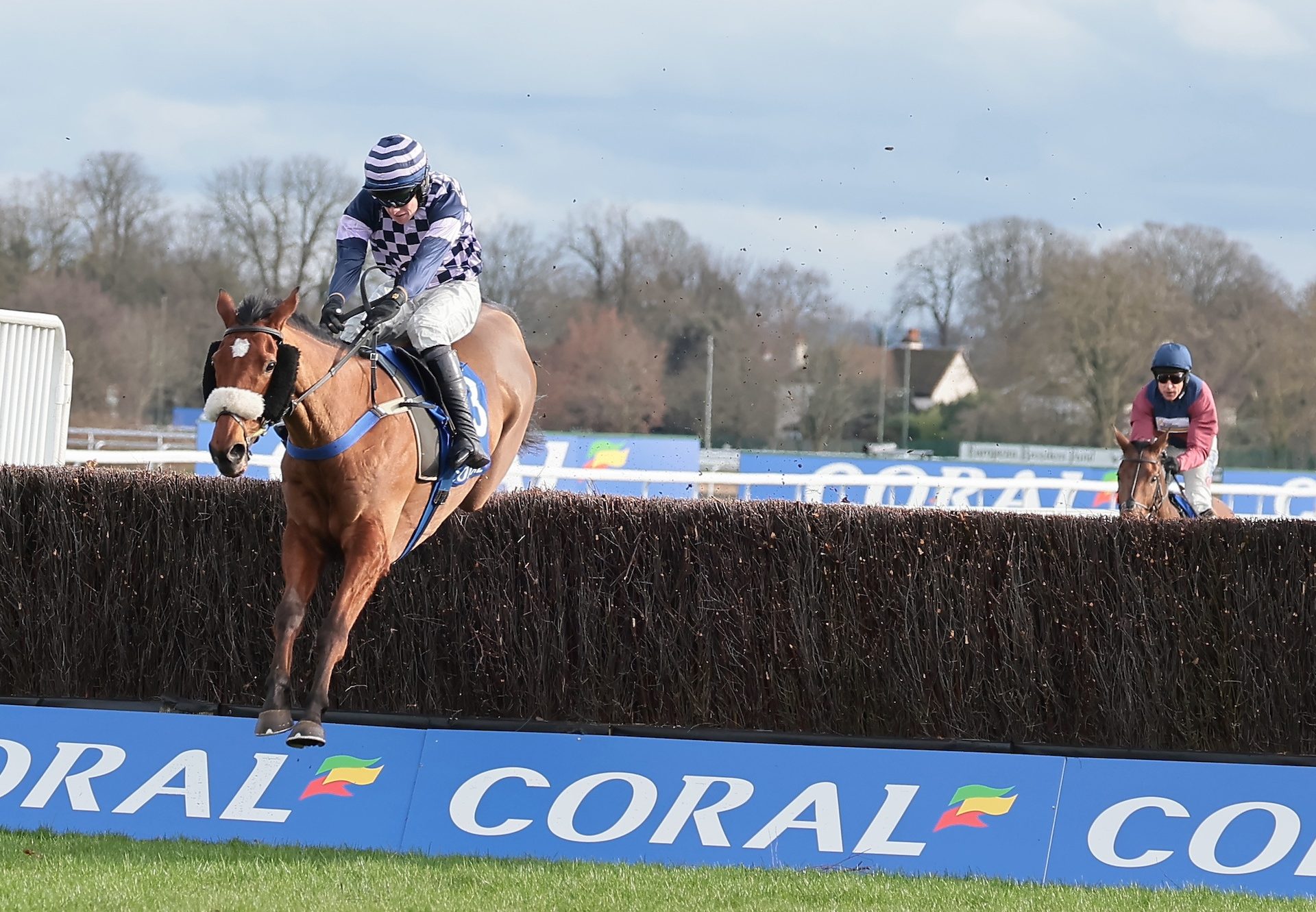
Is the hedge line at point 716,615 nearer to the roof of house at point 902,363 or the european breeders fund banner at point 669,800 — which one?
the european breeders fund banner at point 669,800

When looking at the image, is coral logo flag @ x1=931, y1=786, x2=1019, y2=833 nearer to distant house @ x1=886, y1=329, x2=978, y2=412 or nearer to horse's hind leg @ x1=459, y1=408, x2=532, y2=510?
horse's hind leg @ x1=459, y1=408, x2=532, y2=510

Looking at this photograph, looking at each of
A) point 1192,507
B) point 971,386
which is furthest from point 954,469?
point 971,386

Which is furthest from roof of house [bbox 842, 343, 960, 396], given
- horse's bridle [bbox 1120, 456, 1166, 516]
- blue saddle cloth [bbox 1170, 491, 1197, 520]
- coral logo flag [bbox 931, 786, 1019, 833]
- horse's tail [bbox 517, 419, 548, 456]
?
coral logo flag [bbox 931, 786, 1019, 833]

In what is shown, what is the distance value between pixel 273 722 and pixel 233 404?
104cm

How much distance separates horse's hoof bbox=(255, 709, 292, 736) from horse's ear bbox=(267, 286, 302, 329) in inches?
49.4

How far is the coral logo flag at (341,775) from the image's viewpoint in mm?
5555

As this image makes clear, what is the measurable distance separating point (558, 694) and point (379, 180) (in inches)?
87.9

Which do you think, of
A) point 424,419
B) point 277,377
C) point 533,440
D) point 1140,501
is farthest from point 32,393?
point 1140,501

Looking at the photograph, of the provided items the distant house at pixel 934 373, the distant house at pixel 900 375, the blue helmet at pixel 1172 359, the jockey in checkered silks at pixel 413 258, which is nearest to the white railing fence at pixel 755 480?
the blue helmet at pixel 1172 359

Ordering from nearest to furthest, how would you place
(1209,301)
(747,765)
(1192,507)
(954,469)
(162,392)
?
1. (747,765)
2. (1192,507)
3. (954,469)
4. (162,392)
5. (1209,301)

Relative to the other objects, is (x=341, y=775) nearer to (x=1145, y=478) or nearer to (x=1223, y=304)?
(x=1145, y=478)

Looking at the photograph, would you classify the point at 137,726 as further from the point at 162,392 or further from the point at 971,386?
the point at 971,386

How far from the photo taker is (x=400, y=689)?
20.5ft

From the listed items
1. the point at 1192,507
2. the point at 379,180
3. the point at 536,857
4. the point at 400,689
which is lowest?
the point at 536,857
